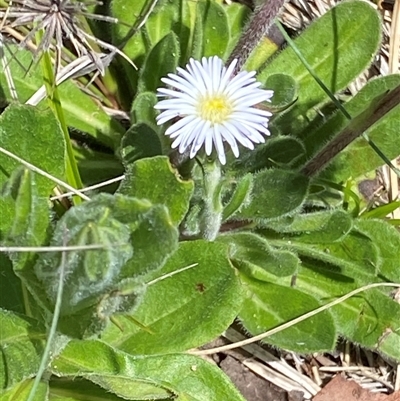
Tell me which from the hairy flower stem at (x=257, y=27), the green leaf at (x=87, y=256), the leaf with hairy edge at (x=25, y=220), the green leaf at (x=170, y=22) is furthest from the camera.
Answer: the green leaf at (x=170, y=22)

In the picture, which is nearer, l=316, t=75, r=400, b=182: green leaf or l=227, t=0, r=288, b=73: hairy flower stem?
l=227, t=0, r=288, b=73: hairy flower stem

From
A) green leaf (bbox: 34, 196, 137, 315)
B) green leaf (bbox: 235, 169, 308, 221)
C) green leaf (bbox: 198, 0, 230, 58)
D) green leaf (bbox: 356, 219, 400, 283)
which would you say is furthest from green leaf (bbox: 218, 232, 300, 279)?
green leaf (bbox: 34, 196, 137, 315)

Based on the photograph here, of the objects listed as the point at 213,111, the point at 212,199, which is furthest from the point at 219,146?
the point at 212,199

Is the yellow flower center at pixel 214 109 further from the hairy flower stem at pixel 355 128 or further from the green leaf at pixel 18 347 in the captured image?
the green leaf at pixel 18 347

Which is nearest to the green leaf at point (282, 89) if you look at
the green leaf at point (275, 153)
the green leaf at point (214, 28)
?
the green leaf at point (275, 153)

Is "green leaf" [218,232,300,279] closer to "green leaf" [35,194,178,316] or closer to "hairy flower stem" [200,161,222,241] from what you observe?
"hairy flower stem" [200,161,222,241]

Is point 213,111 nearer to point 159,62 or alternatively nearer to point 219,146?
point 219,146

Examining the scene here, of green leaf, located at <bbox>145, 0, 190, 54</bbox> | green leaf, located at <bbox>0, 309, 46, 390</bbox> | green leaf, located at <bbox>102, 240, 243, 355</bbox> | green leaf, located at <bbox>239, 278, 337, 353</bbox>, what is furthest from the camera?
green leaf, located at <bbox>145, 0, 190, 54</bbox>
